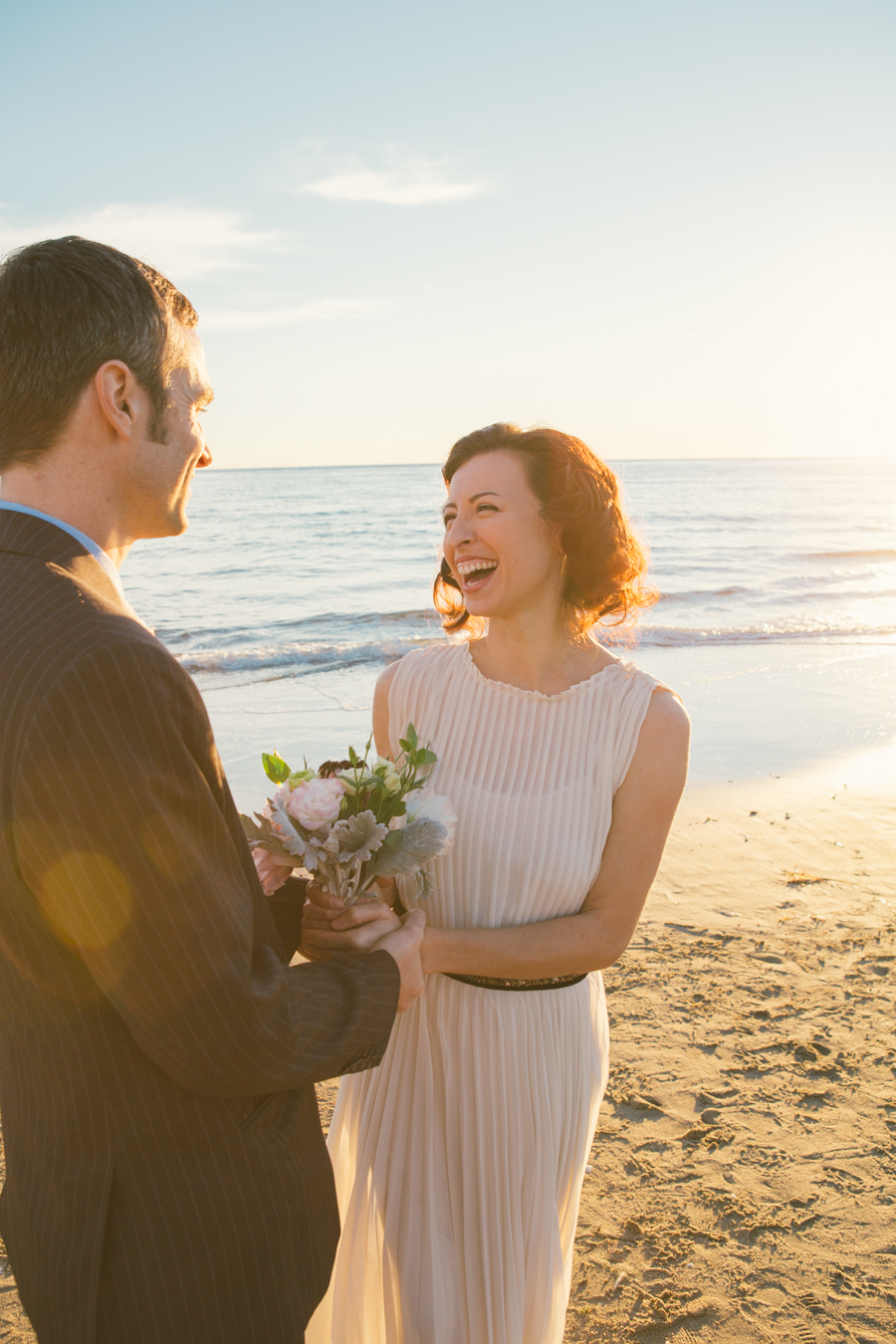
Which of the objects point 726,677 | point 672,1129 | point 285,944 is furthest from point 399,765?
point 726,677

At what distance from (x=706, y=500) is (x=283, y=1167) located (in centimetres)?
5698

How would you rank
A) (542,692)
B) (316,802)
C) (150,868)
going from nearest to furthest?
(150,868) → (316,802) → (542,692)

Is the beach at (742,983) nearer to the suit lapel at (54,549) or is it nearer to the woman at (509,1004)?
the woman at (509,1004)

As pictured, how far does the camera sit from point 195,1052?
4.81 feet

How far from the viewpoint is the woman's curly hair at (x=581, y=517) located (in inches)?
120

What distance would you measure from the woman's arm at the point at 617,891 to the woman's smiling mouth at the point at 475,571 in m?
0.70

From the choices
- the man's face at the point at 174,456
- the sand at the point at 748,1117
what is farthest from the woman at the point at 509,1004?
the man's face at the point at 174,456

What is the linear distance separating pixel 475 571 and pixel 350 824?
4.21 feet

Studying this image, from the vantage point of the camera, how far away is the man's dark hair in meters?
1.58

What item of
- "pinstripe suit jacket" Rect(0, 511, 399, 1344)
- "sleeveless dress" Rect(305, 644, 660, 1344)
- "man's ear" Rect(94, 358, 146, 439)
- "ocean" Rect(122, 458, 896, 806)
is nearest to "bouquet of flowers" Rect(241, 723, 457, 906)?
"pinstripe suit jacket" Rect(0, 511, 399, 1344)

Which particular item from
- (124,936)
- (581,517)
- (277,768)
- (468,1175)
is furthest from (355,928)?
(581,517)

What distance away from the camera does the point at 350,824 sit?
205cm

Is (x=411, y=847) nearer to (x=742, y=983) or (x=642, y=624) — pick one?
(x=742, y=983)

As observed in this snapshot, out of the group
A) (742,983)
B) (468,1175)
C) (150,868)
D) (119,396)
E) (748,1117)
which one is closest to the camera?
(150,868)
